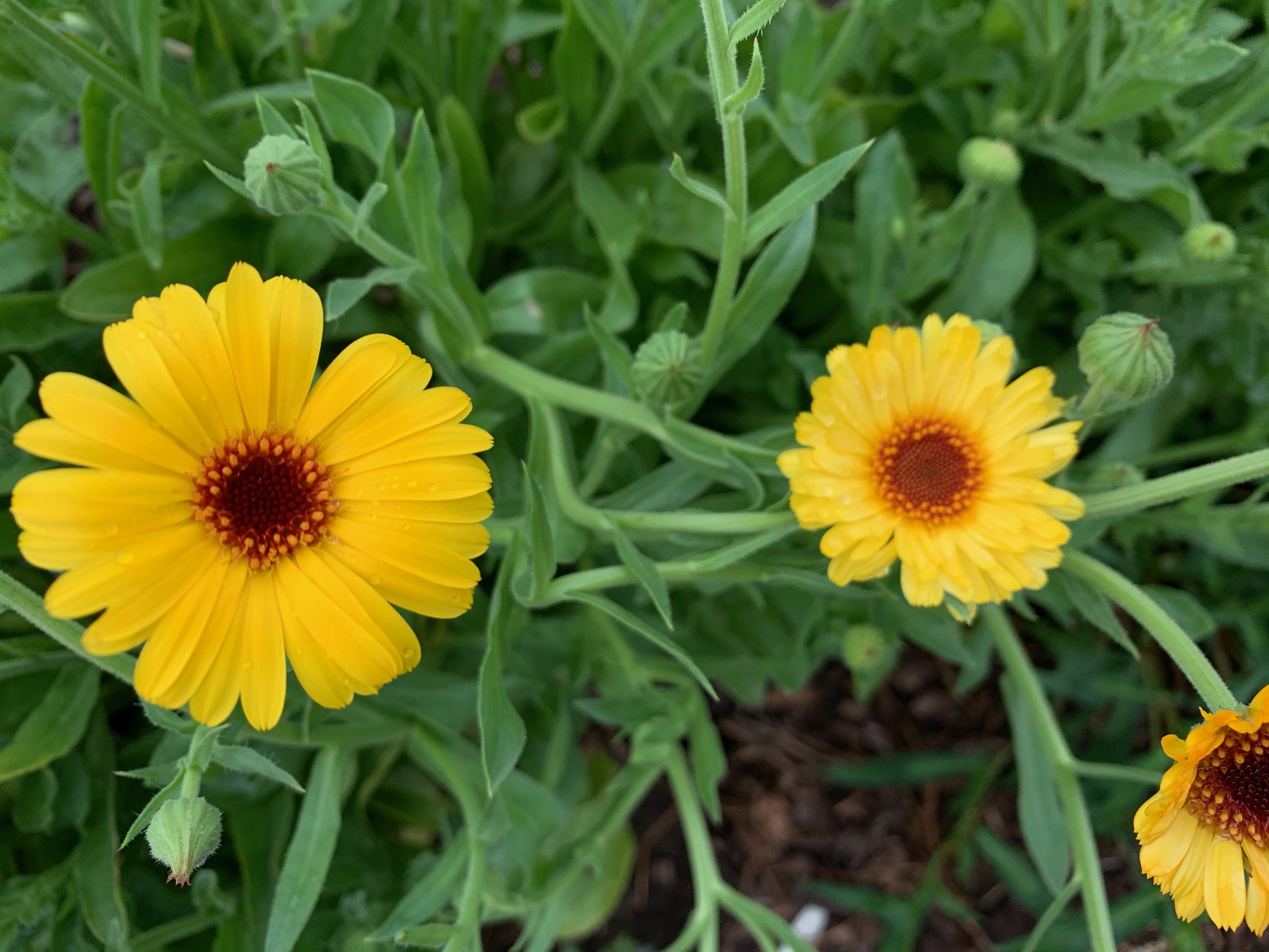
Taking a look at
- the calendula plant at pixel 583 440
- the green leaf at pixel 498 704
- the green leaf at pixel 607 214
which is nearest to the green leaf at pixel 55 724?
the calendula plant at pixel 583 440

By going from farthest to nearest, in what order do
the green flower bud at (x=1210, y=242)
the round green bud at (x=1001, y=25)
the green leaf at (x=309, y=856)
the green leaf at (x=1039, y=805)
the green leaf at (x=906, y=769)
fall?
the green leaf at (x=906, y=769) → the round green bud at (x=1001, y=25) → the green leaf at (x=1039, y=805) → the green flower bud at (x=1210, y=242) → the green leaf at (x=309, y=856)

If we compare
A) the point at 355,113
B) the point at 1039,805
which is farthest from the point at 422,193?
the point at 1039,805

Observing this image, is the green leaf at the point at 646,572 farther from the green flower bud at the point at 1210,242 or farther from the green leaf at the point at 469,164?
the green flower bud at the point at 1210,242

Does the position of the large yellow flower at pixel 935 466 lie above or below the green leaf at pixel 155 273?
above

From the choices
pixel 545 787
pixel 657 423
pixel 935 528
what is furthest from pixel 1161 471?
pixel 545 787

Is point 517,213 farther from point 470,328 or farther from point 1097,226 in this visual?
point 1097,226

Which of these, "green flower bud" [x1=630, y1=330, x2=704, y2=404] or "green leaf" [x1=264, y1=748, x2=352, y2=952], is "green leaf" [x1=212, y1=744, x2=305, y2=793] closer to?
"green leaf" [x1=264, y1=748, x2=352, y2=952]
